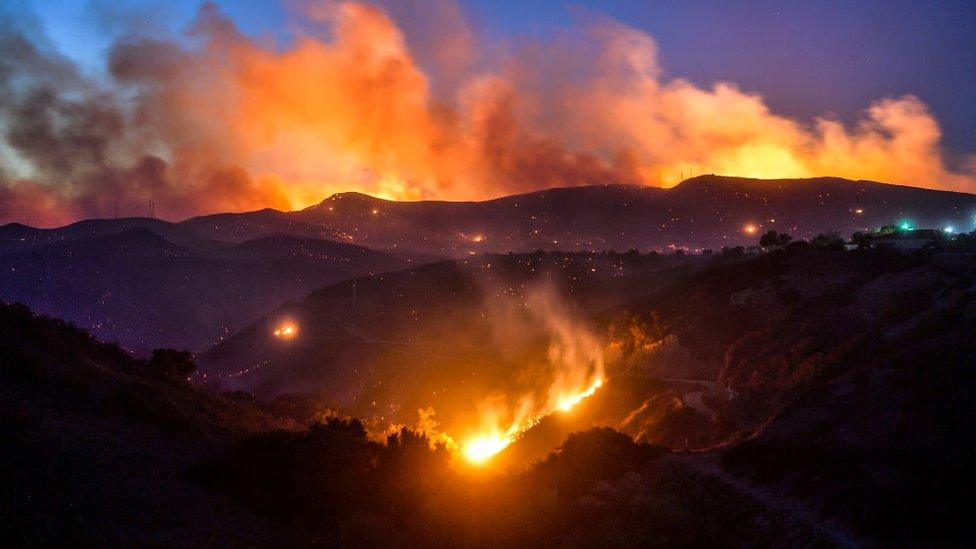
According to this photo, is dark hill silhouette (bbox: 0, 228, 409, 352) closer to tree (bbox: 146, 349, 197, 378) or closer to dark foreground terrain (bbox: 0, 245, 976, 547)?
tree (bbox: 146, 349, 197, 378)

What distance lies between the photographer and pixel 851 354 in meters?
27.9

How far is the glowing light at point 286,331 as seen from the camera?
9226cm

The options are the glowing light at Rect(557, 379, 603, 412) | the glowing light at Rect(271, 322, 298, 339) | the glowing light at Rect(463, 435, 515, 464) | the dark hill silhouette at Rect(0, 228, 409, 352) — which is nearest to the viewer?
the glowing light at Rect(463, 435, 515, 464)

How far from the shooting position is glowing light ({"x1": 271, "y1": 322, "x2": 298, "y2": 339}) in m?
92.3

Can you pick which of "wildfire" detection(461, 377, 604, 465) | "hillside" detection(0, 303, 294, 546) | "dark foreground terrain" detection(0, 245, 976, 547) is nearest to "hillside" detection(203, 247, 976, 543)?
"dark foreground terrain" detection(0, 245, 976, 547)

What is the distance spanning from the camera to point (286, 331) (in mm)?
93000

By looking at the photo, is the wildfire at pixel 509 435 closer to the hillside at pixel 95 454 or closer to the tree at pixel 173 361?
the tree at pixel 173 361

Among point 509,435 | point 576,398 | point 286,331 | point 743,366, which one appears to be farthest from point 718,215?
point 743,366

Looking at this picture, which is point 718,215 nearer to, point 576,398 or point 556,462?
point 576,398

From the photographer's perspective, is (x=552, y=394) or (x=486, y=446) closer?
(x=486, y=446)

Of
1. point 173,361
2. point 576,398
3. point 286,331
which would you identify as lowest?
point 576,398

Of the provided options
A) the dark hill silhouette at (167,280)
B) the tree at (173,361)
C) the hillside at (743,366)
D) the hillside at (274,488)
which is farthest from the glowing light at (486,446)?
the dark hill silhouette at (167,280)

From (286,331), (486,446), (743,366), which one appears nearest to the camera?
(743,366)

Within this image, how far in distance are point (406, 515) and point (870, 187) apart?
18141cm
